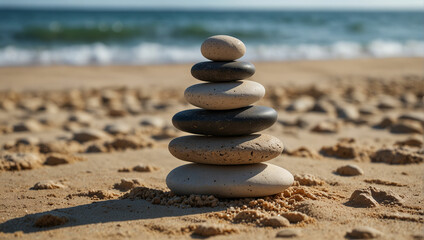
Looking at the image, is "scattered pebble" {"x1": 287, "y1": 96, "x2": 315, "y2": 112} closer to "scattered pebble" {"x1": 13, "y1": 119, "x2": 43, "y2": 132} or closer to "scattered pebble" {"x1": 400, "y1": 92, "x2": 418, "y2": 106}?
"scattered pebble" {"x1": 400, "y1": 92, "x2": 418, "y2": 106}

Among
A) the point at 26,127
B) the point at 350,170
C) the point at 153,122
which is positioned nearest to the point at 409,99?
the point at 153,122

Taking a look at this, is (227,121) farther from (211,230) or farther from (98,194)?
(98,194)

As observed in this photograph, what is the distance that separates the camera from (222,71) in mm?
4277

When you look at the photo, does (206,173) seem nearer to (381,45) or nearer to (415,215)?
(415,215)

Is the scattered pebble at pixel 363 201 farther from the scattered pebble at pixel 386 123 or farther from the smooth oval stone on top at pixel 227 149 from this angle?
the scattered pebble at pixel 386 123

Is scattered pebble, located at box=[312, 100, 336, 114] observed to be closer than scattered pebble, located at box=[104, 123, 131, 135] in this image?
No

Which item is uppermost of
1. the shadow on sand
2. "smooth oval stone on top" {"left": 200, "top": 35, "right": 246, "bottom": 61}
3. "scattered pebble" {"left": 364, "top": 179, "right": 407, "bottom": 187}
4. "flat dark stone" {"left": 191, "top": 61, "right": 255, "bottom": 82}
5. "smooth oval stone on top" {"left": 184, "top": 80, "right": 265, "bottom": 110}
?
"smooth oval stone on top" {"left": 200, "top": 35, "right": 246, "bottom": 61}

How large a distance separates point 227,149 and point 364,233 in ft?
4.28

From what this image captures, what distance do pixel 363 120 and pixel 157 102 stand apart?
399 centimetres

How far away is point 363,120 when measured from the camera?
8281 mm

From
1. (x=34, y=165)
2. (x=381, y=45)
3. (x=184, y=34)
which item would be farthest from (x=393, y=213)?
(x=184, y=34)

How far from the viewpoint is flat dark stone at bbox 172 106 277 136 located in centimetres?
422

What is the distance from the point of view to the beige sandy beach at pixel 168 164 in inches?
145

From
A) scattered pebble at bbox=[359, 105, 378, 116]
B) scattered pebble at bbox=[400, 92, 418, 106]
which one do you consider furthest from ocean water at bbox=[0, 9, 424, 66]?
scattered pebble at bbox=[359, 105, 378, 116]
